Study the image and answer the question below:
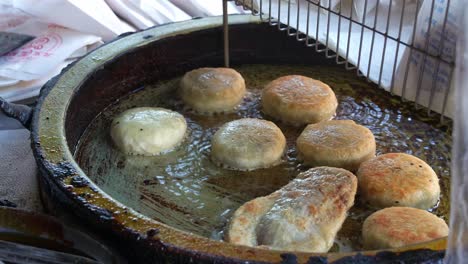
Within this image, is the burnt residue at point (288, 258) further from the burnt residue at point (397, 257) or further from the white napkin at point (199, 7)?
the white napkin at point (199, 7)

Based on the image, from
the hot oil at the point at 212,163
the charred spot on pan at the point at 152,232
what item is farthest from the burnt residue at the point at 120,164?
the charred spot on pan at the point at 152,232

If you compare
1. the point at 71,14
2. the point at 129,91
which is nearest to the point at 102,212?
the point at 129,91

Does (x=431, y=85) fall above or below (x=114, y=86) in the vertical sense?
above

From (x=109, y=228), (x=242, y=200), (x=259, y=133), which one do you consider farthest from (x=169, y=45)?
(x=109, y=228)

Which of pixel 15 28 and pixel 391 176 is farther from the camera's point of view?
pixel 15 28

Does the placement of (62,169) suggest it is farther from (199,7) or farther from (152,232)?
(199,7)

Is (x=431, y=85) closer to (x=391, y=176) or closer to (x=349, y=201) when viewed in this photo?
(x=391, y=176)
